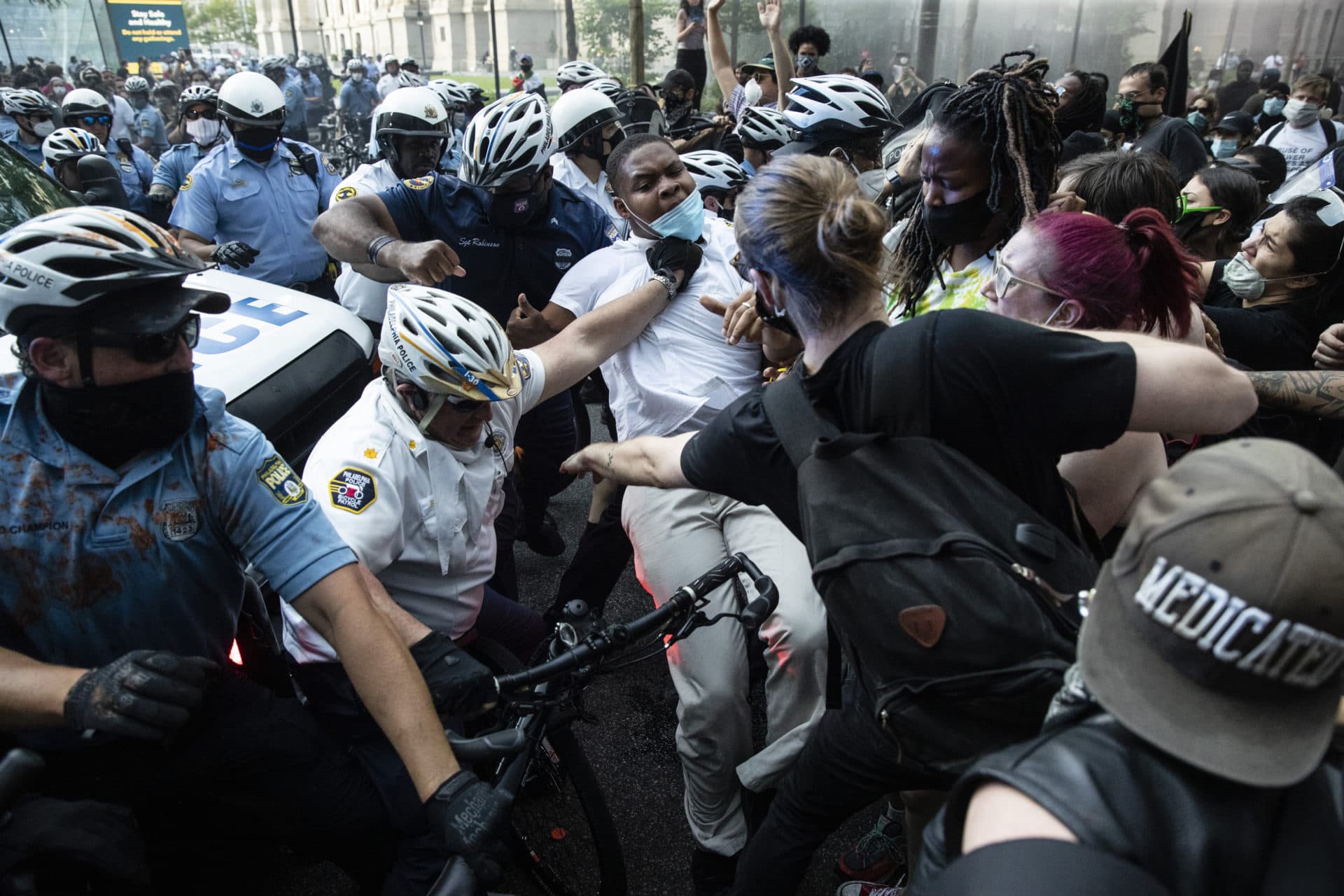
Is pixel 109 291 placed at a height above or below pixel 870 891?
above

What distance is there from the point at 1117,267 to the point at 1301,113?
764 centimetres

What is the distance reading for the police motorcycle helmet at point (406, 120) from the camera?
16.9ft

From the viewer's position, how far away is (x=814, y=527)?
1.71m

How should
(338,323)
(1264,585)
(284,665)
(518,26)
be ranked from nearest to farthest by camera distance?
(1264,585), (284,665), (338,323), (518,26)

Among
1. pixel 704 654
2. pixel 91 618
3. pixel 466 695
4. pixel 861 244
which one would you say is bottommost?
pixel 704 654

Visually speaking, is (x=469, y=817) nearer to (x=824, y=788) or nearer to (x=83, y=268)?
(x=824, y=788)

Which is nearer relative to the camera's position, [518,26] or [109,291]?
[109,291]

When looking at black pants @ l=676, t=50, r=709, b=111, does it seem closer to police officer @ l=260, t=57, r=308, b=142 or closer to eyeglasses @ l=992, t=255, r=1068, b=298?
eyeglasses @ l=992, t=255, r=1068, b=298

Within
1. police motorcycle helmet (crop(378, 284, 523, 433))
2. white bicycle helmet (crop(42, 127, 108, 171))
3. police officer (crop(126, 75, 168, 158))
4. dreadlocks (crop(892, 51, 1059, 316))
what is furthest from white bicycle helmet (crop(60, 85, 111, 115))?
dreadlocks (crop(892, 51, 1059, 316))

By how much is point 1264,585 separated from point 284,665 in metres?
2.60

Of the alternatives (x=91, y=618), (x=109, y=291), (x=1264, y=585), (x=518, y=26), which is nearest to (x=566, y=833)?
(x=91, y=618)

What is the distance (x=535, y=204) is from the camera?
13.4ft

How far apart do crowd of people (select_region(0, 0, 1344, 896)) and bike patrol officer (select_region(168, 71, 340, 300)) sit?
7.81 feet

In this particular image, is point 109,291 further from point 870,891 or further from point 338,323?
point 870,891
